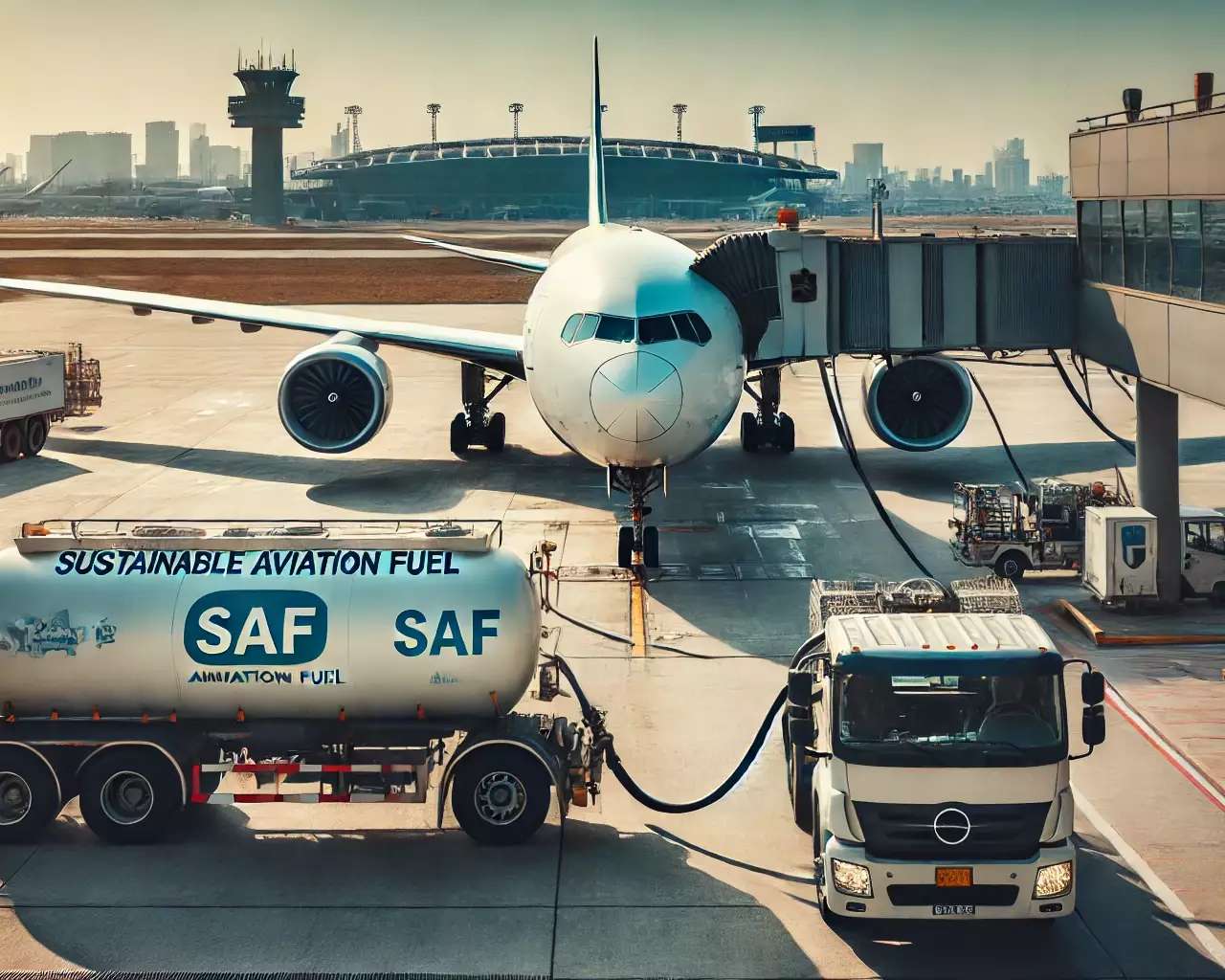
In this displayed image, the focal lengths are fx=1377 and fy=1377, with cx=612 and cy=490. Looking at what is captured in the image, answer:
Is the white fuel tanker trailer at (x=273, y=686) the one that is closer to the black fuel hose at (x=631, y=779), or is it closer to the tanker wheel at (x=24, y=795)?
the tanker wheel at (x=24, y=795)

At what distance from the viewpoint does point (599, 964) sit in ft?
38.4

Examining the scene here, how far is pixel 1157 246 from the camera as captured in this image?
68.9ft

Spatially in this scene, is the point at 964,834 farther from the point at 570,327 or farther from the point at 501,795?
the point at 570,327

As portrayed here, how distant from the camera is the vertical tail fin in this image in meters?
36.3

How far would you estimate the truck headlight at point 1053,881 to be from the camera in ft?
37.5

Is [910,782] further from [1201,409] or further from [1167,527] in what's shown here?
[1201,409]

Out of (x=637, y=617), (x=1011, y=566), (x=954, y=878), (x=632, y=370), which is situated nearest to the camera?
(x=954, y=878)

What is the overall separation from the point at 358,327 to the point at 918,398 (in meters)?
14.0

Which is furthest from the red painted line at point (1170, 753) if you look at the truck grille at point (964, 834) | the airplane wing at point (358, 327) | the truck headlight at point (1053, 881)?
the airplane wing at point (358, 327)

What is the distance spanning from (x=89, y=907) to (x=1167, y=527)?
697 inches

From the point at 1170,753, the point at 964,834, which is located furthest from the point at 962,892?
the point at 1170,753

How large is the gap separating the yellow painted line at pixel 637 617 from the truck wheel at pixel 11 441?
18930 mm

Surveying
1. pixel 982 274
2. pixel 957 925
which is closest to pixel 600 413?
pixel 982 274

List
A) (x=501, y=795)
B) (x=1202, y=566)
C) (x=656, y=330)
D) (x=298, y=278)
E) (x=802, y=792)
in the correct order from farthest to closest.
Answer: (x=298, y=278) < (x=1202, y=566) < (x=656, y=330) < (x=802, y=792) < (x=501, y=795)
